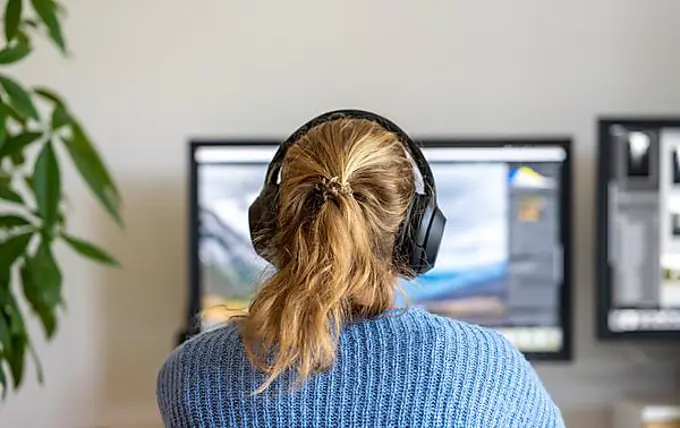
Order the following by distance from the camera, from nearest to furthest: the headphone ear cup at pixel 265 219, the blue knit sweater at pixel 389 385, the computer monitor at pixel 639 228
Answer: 1. the blue knit sweater at pixel 389 385
2. the headphone ear cup at pixel 265 219
3. the computer monitor at pixel 639 228

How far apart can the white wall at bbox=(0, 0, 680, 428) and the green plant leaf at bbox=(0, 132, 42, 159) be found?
0.42 m

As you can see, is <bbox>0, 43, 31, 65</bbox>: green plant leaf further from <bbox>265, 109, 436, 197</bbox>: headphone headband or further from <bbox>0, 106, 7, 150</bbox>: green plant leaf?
<bbox>265, 109, 436, 197</bbox>: headphone headband

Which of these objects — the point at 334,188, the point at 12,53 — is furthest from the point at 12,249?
the point at 334,188

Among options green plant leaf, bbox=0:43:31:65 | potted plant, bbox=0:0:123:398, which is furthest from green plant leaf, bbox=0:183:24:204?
green plant leaf, bbox=0:43:31:65

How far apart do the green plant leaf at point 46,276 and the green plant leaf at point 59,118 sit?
0.22 meters

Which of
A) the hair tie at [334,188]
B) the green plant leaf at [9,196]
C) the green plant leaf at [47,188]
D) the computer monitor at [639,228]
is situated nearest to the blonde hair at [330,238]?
the hair tie at [334,188]

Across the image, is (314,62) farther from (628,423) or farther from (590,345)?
(628,423)

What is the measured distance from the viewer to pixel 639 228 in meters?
1.95

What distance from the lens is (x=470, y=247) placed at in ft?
6.46

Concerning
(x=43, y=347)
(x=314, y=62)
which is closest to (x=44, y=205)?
(x=43, y=347)

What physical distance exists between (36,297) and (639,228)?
1289mm

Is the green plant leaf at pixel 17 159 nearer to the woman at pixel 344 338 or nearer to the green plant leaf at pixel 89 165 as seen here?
the green plant leaf at pixel 89 165

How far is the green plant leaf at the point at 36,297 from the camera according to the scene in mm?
1705

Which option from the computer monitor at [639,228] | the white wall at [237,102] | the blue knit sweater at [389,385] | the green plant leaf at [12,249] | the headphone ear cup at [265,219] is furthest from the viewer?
the white wall at [237,102]
